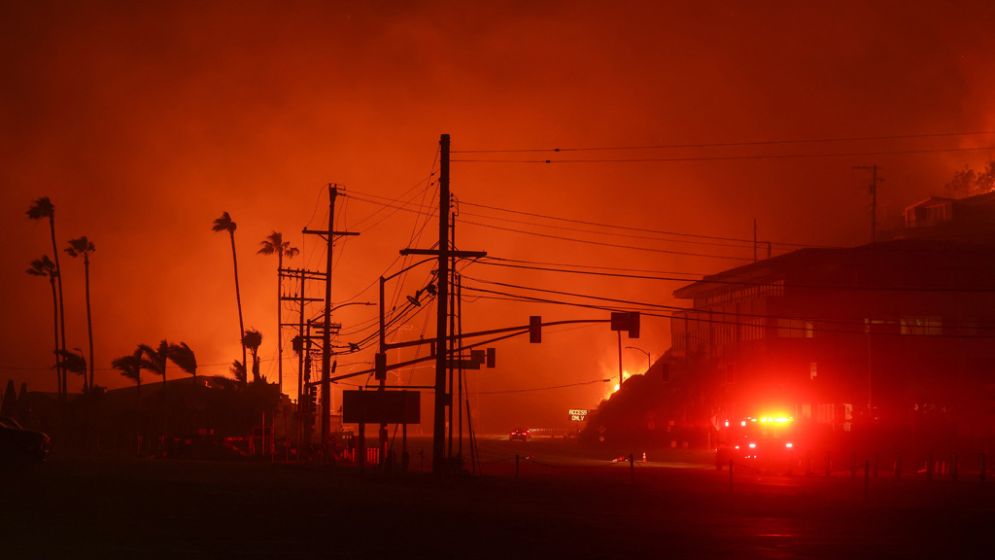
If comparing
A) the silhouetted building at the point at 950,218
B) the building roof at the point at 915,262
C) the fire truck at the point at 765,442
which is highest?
the silhouetted building at the point at 950,218

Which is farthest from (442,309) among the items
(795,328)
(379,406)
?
(795,328)

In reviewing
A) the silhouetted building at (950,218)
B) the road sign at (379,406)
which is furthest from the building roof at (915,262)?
the road sign at (379,406)

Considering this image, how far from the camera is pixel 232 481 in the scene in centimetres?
3625

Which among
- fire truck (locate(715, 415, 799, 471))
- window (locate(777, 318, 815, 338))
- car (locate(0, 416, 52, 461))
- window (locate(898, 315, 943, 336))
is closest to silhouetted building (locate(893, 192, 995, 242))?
window (locate(898, 315, 943, 336))

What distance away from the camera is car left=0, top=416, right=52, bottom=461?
33125mm

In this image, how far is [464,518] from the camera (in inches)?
949

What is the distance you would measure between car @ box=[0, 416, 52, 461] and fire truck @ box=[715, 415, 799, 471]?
30895mm

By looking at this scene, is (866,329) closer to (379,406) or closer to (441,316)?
(379,406)

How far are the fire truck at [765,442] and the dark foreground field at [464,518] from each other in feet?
35.0

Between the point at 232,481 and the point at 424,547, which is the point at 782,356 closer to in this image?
the point at 232,481

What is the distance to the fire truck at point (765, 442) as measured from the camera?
5147 centimetres

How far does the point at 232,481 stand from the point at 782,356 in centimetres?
4935

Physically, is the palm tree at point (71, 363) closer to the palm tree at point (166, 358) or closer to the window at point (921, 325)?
the palm tree at point (166, 358)

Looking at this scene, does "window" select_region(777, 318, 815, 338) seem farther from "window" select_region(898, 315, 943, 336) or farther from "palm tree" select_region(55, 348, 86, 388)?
"palm tree" select_region(55, 348, 86, 388)
